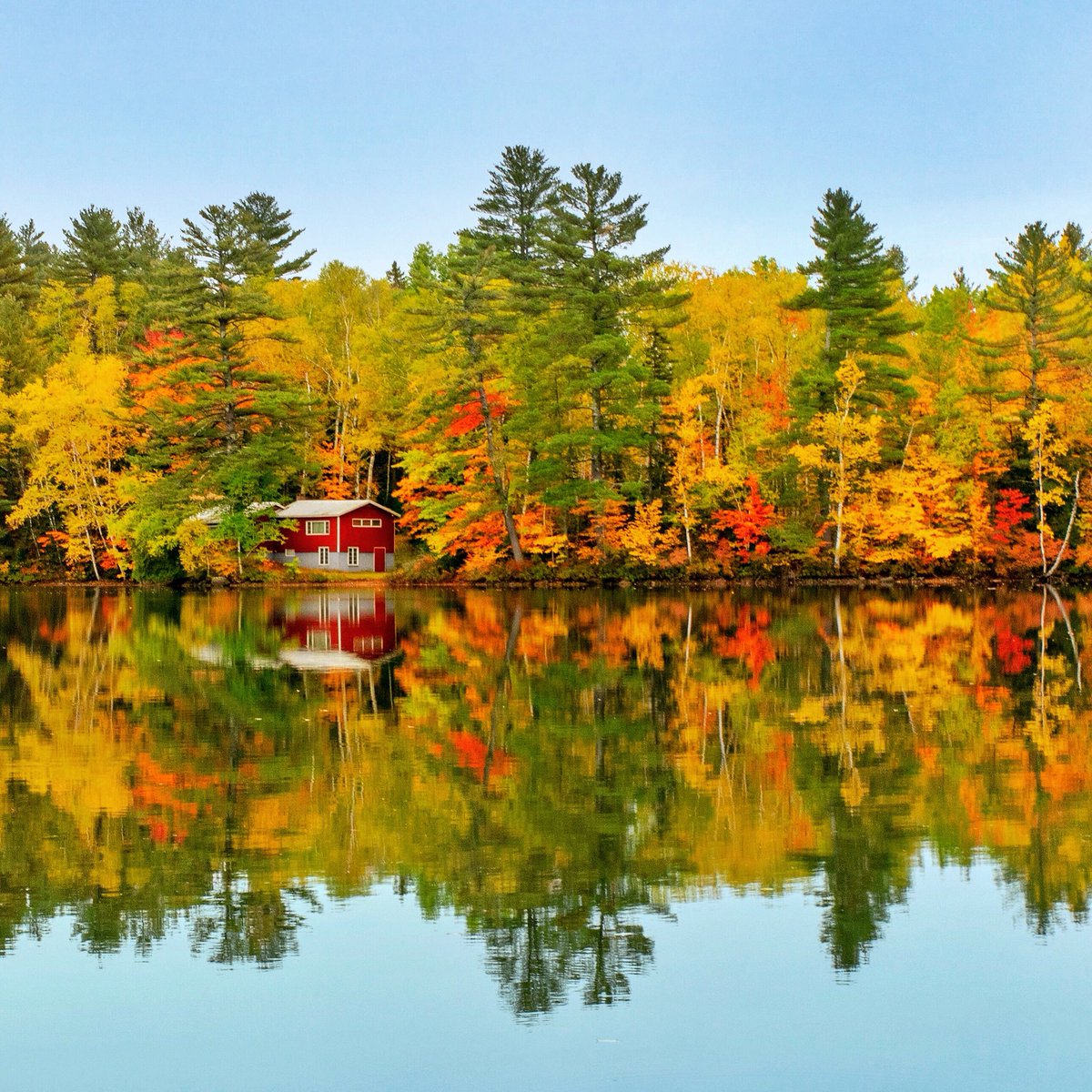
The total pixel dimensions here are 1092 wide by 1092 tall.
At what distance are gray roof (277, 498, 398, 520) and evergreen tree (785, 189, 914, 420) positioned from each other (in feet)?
77.3

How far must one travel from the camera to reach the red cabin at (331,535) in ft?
214

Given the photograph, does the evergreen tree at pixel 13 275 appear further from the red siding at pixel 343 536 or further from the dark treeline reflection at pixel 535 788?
the dark treeline reflection at pixel 535 788

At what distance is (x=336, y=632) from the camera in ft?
112

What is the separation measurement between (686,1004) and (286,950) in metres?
2.72

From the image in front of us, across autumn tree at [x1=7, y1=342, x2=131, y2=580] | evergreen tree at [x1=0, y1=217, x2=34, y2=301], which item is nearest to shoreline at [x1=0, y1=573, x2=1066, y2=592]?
autumn tree at [x1=7, y1=342, x2=131, y2=580]

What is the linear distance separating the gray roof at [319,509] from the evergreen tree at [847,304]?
23.6 m

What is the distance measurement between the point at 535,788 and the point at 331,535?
5346 centimetres

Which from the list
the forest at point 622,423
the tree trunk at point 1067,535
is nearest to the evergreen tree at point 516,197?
the forest at point 622,423

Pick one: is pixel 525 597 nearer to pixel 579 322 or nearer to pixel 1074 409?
pixel 579 322

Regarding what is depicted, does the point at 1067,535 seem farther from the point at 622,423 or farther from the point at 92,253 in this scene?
the point at 92,253

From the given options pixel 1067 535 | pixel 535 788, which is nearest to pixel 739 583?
pixel 1067 535

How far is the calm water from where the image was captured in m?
7.08

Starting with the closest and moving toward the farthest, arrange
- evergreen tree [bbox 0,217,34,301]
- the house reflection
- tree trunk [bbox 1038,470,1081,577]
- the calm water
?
1. the calm water
2. the house reflection
3. tree trunk [bbox 1038,470,1081,577]
4. evergreen tree [bbox 0,217,34,301]

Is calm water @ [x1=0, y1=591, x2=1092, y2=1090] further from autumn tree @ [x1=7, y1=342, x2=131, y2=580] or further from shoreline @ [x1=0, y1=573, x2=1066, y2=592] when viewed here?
autumn tree @ [x1=7, y1=342, x2=131, y2=580]
